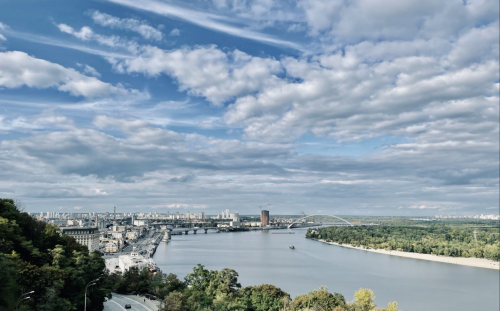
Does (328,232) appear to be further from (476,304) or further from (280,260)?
(476,304)

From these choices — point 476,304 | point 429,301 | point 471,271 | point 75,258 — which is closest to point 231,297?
point 75,258

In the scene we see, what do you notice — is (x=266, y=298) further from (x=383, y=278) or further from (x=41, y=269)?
(x=383, y=278)

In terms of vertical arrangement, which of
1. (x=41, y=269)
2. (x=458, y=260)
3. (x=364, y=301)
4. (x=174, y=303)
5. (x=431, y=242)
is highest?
(x=41, y=269)

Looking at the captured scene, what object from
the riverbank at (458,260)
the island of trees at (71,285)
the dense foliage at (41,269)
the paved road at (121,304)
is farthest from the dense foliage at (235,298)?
the riverbank at (458,260)

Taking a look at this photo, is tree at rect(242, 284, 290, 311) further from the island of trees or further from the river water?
the river water

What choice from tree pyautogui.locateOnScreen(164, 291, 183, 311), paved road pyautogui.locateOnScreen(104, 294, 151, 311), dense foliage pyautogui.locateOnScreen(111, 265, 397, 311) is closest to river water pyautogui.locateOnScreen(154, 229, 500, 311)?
dense foliage pyautogui.locateOnScreen(111, 265, 397, 311)

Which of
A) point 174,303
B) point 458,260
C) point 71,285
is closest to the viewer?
point 71,285

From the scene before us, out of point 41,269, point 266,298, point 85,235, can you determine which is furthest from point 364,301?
point 85,235
